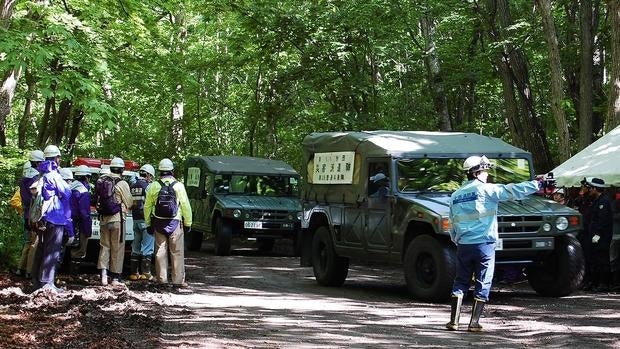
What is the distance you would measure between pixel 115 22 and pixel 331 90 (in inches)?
337

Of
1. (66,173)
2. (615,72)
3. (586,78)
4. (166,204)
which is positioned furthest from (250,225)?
(615,72)

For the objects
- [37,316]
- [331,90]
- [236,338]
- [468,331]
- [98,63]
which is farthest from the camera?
[331,90]

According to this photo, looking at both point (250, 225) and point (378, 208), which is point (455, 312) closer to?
point (378, 208)

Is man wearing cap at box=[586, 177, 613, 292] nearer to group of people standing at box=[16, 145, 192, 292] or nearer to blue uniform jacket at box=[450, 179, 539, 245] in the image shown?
blue uniform jacket at box=[450, 179, 539, 245]

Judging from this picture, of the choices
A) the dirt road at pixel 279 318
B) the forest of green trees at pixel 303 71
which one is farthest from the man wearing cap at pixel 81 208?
the forest of green trees at pixel 303 71

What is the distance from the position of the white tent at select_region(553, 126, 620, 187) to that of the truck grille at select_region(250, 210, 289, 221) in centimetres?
A: 699

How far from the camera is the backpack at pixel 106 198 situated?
12.2 meters

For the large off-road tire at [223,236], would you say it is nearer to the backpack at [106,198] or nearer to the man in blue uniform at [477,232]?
the backpack at [106,198]

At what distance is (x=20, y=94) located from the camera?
25.9 metres

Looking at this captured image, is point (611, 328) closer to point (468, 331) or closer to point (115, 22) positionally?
point (468, 331)

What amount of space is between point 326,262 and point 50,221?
4.51 metres

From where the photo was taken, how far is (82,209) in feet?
39.2

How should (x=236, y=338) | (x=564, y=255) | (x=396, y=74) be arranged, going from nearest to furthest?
(x=236, y=338) → (x=564, y=255) → (x=396, y=74)

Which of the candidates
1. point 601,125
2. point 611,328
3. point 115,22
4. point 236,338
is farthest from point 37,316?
point 601,125
